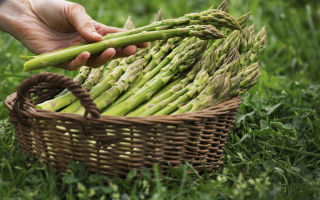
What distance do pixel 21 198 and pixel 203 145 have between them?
3.65 feet

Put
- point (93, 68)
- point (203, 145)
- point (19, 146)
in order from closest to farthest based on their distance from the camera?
point (203, 145) → point (19, 146) → point (93, 68)

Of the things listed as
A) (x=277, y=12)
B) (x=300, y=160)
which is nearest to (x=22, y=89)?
(x=300, y=160)

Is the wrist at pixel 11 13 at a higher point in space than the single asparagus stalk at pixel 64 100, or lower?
higher

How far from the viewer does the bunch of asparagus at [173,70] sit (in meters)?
2.52

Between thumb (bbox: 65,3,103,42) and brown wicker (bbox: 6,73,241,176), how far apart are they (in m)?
0.55

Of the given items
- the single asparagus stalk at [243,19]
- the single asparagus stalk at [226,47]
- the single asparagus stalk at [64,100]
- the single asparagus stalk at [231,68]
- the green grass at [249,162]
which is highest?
Result: the single asparagus stalk at [243,19]

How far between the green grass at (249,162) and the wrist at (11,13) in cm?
56

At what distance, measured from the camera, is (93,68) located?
2.96 m

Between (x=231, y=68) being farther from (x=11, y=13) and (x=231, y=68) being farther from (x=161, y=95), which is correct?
(x=11, y=13)

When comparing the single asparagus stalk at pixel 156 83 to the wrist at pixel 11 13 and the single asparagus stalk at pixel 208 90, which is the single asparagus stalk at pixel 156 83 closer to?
the single asparagus stalk at pixel 208 90

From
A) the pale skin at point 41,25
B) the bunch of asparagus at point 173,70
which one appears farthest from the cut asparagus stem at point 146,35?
the pale skin at point 41,25

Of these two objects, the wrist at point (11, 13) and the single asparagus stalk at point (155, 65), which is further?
the wrist at point (11, 13)

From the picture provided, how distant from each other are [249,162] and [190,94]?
626 millimetres

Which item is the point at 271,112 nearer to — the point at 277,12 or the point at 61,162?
the point at 61,162
